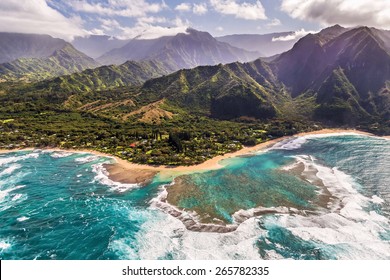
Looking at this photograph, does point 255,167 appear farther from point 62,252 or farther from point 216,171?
point 62,252

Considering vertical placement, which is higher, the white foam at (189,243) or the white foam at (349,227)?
the white foam at (349,227)

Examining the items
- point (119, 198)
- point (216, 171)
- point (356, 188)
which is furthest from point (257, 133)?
point (119, 198)

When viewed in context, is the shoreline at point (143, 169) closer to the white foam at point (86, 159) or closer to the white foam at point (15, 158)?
the white foam at point (86, 159)

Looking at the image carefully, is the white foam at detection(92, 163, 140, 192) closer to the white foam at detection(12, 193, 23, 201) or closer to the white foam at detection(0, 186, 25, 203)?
the white foam at detection(12, 193, 23, 201)

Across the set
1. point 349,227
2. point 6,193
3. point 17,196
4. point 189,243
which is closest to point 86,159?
point 6,193

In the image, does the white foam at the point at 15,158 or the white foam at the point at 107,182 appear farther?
the white foam at the point at 15,158

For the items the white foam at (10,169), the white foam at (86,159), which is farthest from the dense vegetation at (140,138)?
the white foam at (10,169)

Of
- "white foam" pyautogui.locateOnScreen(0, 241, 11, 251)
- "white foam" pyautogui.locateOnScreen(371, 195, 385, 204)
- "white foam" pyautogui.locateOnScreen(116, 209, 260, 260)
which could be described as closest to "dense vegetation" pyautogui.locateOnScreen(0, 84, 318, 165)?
"white foam" pyautogui.locateOnScreen(116, 209, 260, 260)
